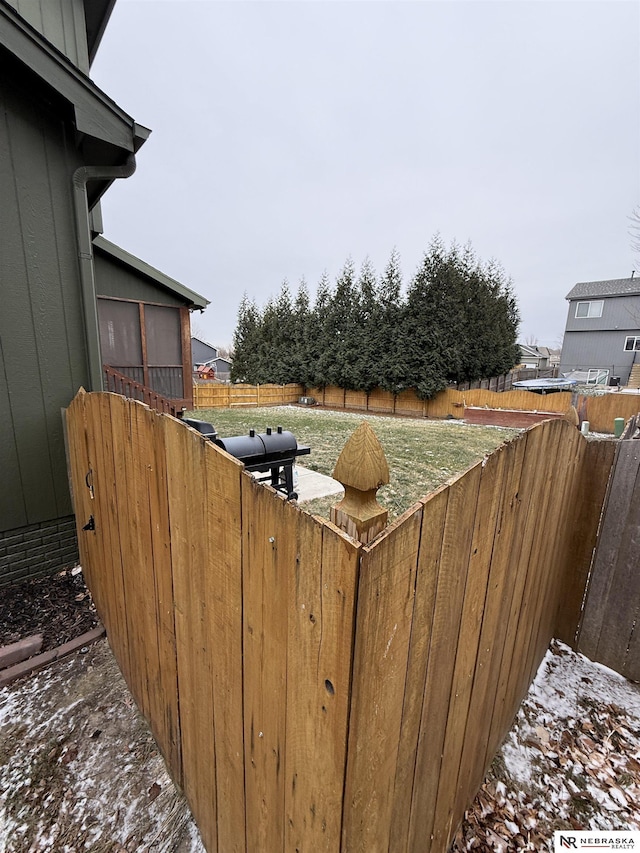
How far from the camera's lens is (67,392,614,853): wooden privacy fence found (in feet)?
2.36

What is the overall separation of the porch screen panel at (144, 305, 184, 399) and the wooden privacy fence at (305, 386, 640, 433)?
39.1 ft

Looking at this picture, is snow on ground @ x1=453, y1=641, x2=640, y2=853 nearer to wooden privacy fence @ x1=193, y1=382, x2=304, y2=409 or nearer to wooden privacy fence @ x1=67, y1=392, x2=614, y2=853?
wooden privacy fence @ x1=67, y1=392, x2=614, y2=853

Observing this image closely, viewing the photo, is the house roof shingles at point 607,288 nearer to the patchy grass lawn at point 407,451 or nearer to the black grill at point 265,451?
the patchy grass lawn at point 407,451

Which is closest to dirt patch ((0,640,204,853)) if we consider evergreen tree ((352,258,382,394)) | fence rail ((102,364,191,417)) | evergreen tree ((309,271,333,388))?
fence rail ((102,364,191,417))

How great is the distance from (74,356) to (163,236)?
3201cm

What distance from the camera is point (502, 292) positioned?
20266 millimetres

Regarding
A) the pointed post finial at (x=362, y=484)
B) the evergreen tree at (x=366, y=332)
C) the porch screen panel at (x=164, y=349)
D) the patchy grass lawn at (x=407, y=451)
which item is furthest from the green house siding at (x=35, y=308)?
the evergreen tree at (x=366, y=332)

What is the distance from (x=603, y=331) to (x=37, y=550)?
33059mm

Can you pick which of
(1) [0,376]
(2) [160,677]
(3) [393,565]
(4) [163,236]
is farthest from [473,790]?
(4) [163,236]

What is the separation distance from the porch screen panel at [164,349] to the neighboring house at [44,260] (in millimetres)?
4487

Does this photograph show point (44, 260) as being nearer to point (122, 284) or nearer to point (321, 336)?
point (122, 284)

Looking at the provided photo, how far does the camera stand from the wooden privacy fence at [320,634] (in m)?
0.72

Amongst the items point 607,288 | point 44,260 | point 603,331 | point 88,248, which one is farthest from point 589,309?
point 44,260

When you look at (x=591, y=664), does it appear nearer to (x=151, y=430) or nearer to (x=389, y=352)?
(x=151, y=430)
